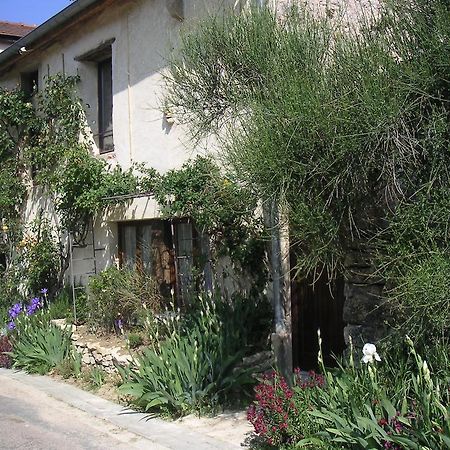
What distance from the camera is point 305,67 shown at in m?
5.16

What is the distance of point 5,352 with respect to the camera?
9492 millimetres

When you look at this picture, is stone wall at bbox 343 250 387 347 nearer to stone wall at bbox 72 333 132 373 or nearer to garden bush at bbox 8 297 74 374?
stone wall at bbox 72 333 132 373

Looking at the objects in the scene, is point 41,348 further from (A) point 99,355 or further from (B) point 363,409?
(B) point 363,409

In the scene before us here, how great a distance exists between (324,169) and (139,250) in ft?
19.7

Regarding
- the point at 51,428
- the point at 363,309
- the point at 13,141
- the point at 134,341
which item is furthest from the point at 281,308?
the point at 13,141

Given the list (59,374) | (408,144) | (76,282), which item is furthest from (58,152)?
(408,144)

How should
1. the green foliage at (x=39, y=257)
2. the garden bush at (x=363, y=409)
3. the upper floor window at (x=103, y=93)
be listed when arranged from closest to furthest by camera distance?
the garden bush at (x=363, y=409)
the upper floor window at (x=103, y=93)
the green foliage at (x=39, y=257)

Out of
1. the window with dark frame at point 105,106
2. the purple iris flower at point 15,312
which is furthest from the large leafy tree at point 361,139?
the purple iris flower at point 15,312

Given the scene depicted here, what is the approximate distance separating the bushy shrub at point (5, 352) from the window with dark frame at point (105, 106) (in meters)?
3.51

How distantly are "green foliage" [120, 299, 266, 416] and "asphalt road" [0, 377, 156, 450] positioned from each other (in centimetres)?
47

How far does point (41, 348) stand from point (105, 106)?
14.5 ft

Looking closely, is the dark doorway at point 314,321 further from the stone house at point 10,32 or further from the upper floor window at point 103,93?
the stone house at point 10,32

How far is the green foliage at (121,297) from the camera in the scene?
8828mm

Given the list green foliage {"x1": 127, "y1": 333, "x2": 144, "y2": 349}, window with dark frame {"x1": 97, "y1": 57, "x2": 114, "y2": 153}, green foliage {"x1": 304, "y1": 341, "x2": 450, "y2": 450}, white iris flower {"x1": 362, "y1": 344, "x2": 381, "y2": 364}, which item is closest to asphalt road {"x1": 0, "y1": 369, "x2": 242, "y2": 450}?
green foliage {"x1": 127, "y1": 333, "x2": 144, "y2": 349}
